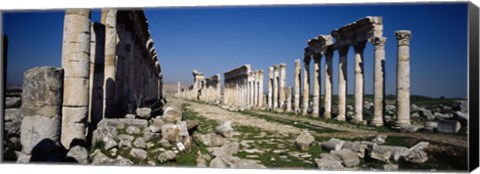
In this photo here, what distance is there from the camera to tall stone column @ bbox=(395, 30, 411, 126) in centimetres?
1300

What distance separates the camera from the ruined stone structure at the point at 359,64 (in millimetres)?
13641

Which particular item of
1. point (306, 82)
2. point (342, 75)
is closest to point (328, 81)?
point (342, 75)

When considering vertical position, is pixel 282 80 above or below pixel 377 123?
above

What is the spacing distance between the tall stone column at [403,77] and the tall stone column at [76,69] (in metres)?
9.54

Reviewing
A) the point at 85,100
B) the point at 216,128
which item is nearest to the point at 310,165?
the point at 216,128

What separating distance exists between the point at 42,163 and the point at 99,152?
991mm

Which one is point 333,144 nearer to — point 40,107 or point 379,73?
point 40,107

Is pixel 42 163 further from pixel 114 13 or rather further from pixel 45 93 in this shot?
pixel 114 13

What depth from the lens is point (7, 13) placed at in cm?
857

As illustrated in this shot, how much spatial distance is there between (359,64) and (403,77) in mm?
3967

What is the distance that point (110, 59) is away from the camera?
11961mm

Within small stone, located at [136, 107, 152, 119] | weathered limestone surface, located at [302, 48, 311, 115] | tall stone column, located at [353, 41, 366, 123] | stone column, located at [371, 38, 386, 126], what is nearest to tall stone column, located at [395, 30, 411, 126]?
stone column, located at [371, 38, 386, 126]

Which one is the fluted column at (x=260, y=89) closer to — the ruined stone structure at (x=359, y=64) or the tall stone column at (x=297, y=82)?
the tall stone column at (x=297, y=82)

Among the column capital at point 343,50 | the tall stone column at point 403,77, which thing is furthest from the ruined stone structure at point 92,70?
the column capital at point 343,50
